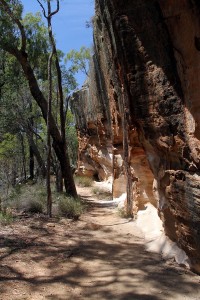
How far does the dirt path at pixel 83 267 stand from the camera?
5.54 metres

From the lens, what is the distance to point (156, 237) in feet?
27.3

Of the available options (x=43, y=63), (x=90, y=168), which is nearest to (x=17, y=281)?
→ (x=43, y=63)

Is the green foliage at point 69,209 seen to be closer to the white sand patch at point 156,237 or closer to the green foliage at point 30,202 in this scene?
the green foliage at point 30,202

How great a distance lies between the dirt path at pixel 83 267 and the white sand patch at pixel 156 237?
0.16 metres

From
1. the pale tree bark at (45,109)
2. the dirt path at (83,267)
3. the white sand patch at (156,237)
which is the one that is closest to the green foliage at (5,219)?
the dirt path at (83,267)

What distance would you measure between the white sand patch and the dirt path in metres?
0.16

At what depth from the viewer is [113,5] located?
6.93 metres

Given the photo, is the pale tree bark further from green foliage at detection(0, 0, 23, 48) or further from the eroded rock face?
the eroded rock face

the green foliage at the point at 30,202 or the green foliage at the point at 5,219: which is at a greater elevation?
the green foliage at the point at 30,202

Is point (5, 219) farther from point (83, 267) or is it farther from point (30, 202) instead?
point (83, 267)

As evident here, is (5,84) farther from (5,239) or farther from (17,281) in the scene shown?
(17,281)

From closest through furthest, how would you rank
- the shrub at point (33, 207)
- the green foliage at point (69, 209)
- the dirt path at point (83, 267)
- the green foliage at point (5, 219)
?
the dirt path at point (83, 267), the green foliage at point (5, 219), the shrub at point (33, 207), the green foliage at point (69, 209)

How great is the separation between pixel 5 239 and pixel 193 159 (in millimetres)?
4394

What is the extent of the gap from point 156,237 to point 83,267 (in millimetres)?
2078
